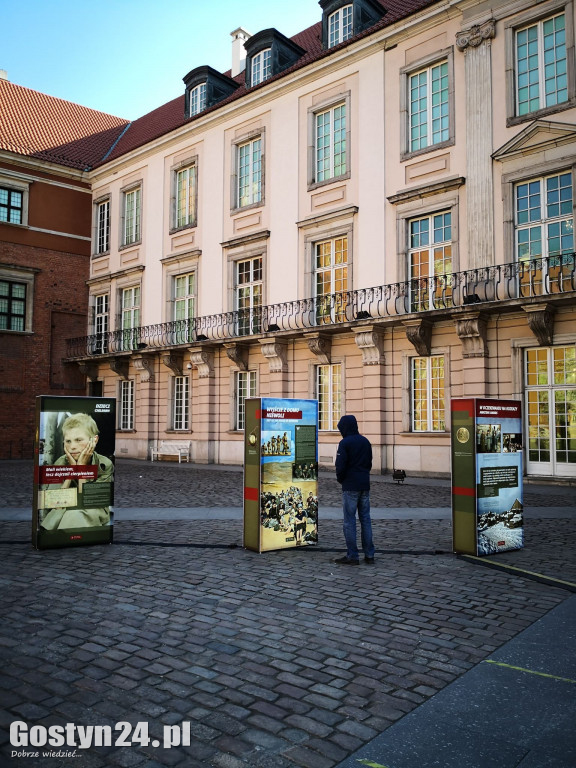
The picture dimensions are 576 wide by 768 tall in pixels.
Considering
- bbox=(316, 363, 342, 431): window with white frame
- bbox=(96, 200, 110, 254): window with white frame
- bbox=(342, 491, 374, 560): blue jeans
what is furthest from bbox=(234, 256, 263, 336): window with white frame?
bbox=(342, 491, 374, 560): blue jeans

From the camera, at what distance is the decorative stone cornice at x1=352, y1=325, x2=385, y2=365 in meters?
19.8

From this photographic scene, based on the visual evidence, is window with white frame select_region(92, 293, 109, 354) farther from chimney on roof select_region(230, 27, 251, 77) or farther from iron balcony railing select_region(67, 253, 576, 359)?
chimney on roof select_region(230, 27, 251, 77)

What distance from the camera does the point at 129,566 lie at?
284 inches

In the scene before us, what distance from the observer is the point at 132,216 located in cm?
3003

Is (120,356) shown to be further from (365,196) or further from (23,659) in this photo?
(23,659)

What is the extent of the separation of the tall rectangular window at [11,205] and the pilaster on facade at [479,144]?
67.3 ft

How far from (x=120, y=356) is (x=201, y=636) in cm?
2502

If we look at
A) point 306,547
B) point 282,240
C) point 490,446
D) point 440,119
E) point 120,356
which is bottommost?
point 306,547

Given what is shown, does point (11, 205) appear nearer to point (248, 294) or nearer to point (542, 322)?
point (248, 294)

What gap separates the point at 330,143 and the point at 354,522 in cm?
1782

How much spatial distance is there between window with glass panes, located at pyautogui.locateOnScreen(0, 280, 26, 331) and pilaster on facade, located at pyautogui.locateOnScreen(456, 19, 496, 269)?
20.6 m

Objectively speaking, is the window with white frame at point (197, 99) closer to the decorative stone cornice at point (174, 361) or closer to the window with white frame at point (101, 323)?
the window with white frame at point (101, 323)

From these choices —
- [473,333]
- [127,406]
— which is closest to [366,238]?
[473,333]

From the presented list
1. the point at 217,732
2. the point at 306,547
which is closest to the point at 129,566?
the point at 306,547
